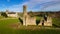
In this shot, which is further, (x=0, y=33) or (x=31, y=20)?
(x=31, y=20)

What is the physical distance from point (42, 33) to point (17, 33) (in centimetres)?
343

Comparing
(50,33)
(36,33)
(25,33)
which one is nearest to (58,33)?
(50,33)

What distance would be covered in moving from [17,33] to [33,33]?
7.17 ft

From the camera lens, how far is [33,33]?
22.7m

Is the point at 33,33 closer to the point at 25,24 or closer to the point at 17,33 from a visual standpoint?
the point at 17,33

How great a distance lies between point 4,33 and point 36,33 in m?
4.36

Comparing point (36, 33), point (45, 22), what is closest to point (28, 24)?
point (45, 22)

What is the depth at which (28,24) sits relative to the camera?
34.2 metres

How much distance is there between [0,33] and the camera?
22.2 m

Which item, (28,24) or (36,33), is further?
(28,24)

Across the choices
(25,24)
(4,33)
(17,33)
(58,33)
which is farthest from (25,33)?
(25,24)

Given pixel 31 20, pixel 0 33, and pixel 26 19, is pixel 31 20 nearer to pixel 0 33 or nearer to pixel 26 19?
pixel 26 19

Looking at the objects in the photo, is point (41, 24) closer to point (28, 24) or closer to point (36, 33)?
point (28, 24)

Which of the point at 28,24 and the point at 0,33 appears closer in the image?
the point at 0,33
